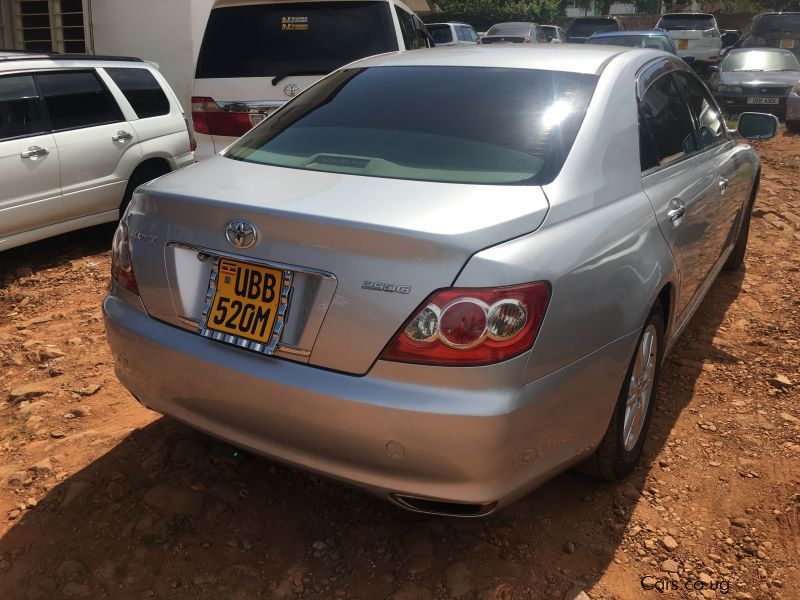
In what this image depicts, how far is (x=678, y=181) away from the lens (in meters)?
3.26

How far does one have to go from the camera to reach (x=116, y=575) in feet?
8.21

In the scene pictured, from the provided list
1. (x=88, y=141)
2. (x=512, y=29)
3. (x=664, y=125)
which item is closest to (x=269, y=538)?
(x=664, y=125)

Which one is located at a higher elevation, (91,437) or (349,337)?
(349,337)

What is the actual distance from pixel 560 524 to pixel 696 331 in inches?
88.0

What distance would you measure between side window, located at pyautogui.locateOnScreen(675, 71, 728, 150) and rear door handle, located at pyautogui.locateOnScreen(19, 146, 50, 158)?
4.23 metres

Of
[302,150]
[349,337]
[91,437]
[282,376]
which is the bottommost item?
[91,437]

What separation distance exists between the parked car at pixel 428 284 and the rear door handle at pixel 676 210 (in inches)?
0.5

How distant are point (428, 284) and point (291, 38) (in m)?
4.33

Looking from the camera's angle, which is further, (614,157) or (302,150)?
(302,150)

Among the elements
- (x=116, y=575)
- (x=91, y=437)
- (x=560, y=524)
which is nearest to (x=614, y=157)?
(x=560, y=524)

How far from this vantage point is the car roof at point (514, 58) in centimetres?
310

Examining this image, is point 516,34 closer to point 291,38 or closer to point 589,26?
point 589,26

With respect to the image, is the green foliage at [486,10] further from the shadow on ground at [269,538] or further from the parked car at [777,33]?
the shadow on ground at [269,538]

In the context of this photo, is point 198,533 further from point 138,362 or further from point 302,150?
point 302,150
